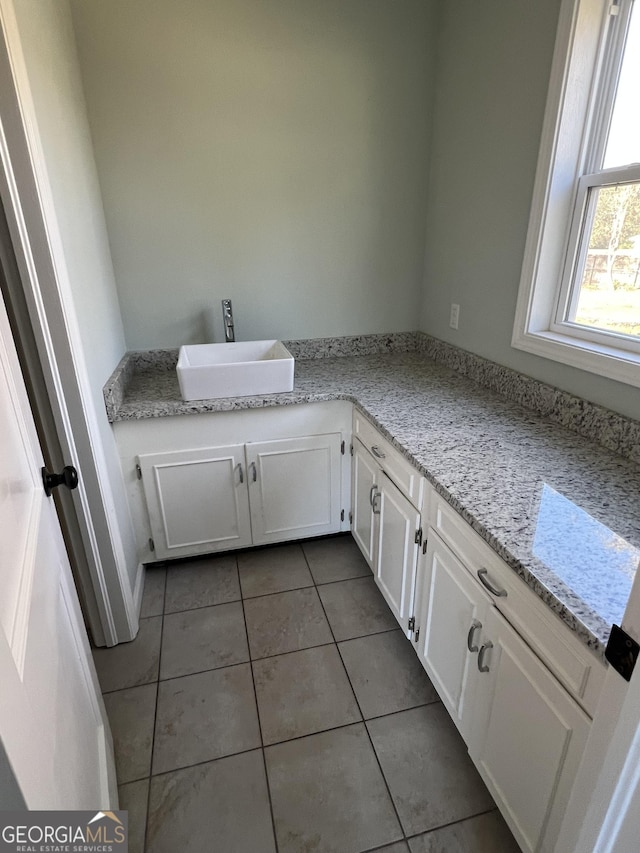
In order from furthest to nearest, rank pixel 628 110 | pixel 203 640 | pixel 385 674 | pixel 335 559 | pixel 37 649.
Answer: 1. pixel 335 559
2. pixel 203 640
3. pixel 385 674
4. pixel 628 110
5. pixel 37 649

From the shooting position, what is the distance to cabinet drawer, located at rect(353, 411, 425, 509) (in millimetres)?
1484

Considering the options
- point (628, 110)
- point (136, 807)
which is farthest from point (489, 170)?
point (136, 807)

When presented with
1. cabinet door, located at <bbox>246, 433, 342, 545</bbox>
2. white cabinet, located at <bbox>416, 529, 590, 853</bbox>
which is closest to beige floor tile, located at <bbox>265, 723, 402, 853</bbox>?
white cabinet, located at <bbox>416, 529, 590, 853</bbox>

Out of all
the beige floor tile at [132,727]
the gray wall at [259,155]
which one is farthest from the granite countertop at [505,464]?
the beige floor tile at [132,727]

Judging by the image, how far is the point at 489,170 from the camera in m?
1.89

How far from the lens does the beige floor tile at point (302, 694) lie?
1.50 m

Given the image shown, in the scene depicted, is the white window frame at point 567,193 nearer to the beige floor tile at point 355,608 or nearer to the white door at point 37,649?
the beige floor tile at point 355,608

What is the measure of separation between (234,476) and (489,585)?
4.07ft

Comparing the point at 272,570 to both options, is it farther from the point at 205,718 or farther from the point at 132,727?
the point at 132,727

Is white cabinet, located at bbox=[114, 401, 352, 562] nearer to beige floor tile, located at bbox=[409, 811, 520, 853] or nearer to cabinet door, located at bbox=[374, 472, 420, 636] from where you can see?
cabinet door, located at bbox=[374, 472, 420, 636]

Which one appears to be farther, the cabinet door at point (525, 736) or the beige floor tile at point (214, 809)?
the beige floor tile at point (214, 809)

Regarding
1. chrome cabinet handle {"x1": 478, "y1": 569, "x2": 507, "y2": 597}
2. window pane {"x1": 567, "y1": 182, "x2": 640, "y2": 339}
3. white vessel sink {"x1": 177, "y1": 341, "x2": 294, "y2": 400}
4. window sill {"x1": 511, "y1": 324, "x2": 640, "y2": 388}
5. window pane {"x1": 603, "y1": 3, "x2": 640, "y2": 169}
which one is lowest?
chrome cabinet handle {"x1": 478, "y1": 569, "x2": 507, "y2": 597}

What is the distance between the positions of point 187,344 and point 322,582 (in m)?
1.31

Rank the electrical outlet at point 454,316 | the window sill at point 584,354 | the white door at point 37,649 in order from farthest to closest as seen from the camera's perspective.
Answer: the electrical outlet at point 454,316, the window sill at point 584,354, the white door at point 37,649
